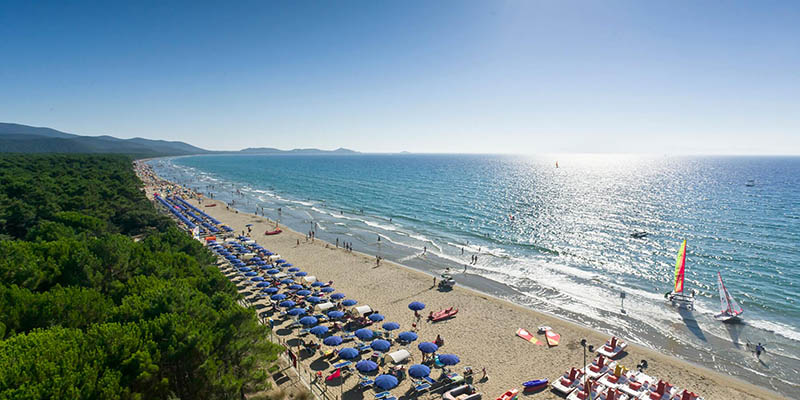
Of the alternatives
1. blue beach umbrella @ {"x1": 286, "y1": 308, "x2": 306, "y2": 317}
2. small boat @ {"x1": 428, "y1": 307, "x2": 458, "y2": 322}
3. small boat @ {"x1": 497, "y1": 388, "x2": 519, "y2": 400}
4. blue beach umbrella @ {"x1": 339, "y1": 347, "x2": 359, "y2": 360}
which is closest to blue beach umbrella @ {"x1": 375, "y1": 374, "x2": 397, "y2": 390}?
blue beach umbrella @ {"x1": 339, "y1": 347, "x2": 359, "y2": 360}

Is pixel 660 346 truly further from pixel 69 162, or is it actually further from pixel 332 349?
pixel 69 162

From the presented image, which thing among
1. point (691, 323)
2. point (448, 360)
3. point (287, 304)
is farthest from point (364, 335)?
point (691, 323)

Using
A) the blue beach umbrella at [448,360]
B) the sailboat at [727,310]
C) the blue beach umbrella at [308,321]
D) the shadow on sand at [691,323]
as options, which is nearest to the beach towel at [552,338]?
the blue beach umbrella at [448,360]

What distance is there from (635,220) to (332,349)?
6326cm

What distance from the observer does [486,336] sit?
26391 mm

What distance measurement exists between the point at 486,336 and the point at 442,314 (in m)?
4.08

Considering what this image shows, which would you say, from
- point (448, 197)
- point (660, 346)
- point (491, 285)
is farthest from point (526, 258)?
point (448, 197)

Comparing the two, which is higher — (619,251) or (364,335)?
(364,335)

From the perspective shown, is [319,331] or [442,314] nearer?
[319,331]

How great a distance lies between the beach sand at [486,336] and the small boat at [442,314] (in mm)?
498

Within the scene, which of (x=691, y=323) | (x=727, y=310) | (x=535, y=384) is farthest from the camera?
(x=691, y=323)

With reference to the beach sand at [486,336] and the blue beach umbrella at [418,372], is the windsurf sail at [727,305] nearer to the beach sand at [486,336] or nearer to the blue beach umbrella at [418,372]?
the beach sand at [486,336]

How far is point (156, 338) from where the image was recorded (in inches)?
568

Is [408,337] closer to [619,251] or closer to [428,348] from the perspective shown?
[428,348]
